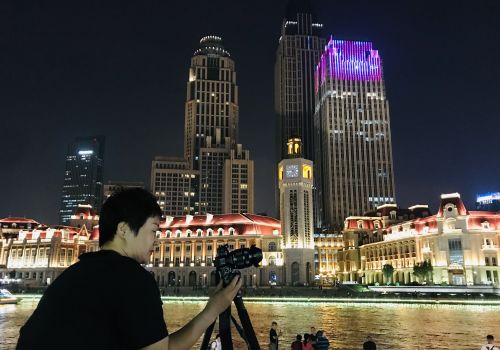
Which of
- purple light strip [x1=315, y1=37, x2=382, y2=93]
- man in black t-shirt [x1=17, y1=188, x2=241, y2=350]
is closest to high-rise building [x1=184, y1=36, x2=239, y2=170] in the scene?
purple light strip [x1=315, y1=37, x2=382, y2=93]

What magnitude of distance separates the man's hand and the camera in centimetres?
15

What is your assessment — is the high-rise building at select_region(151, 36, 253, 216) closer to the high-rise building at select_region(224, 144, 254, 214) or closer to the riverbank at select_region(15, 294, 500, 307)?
the high-rise building at select_region(224, 144, 254, 214)

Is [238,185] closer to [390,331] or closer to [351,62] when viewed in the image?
[351,62]

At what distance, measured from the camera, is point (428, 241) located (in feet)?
290

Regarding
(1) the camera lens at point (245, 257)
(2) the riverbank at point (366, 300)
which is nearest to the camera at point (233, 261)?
(1) the camera lens at point (245, 257)

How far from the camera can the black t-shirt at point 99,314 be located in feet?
8.71

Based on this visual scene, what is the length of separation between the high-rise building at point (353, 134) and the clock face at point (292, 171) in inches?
2077

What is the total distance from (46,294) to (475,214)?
91.9m

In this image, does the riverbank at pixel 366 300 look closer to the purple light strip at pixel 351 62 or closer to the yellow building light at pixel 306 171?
the yellow building light at pixel 306 171

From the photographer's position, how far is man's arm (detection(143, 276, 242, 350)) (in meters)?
3.00

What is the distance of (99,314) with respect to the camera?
269 cm

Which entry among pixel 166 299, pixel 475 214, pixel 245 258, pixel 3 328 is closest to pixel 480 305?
pixel 475 214

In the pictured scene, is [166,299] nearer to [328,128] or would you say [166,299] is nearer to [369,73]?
[328,128]

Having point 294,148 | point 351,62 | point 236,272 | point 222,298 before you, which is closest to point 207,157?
point 351,62
